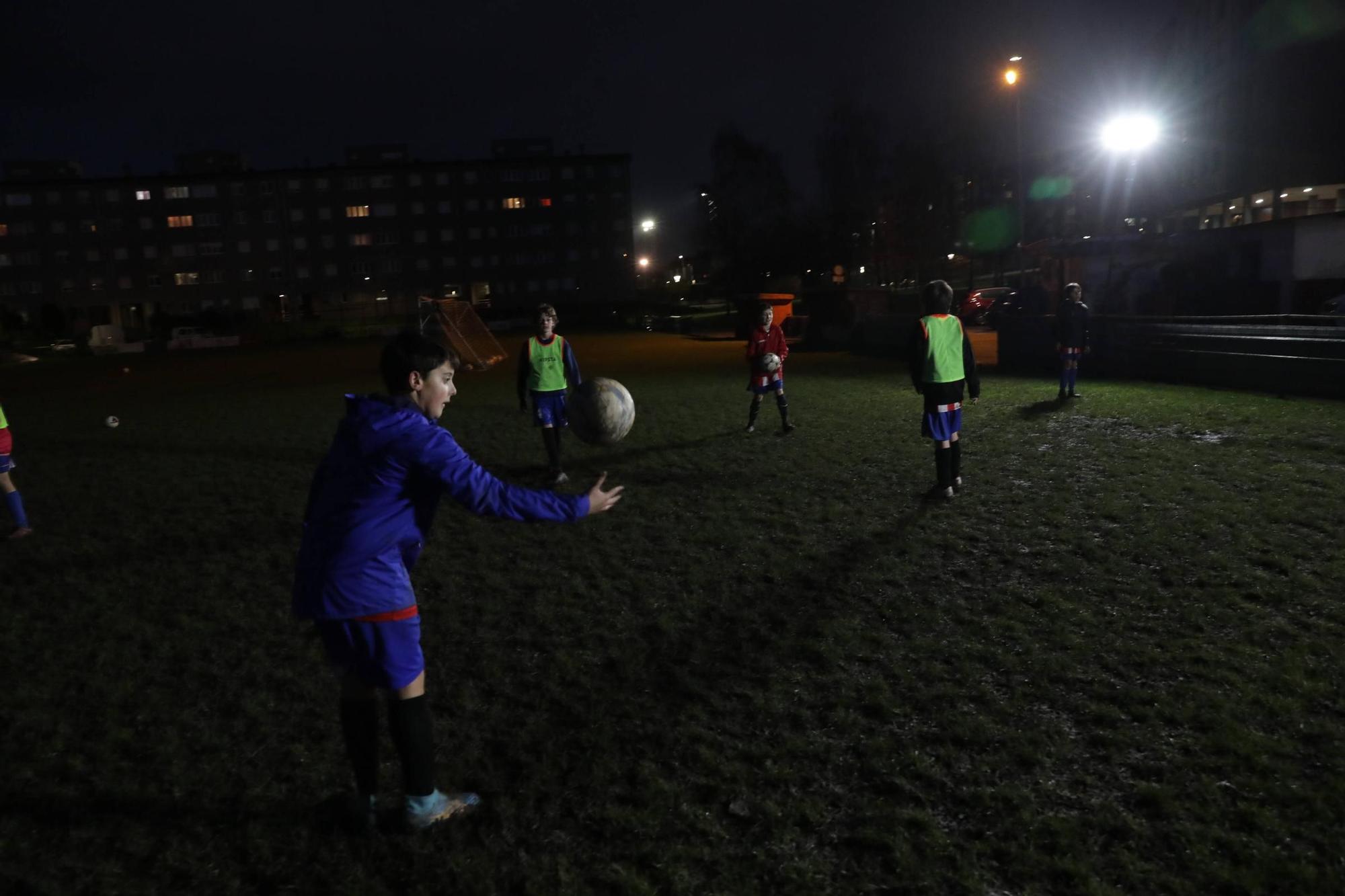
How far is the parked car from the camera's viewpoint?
120ft

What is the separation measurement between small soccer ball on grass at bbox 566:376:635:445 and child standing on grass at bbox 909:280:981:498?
10.3 feet

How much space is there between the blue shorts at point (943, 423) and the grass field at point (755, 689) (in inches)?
27.6

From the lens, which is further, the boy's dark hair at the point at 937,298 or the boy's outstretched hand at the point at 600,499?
the boy's dark hair at the point at 937,298

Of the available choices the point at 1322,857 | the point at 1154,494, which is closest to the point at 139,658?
the point at 1322,857

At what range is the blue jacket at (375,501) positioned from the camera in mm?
3354

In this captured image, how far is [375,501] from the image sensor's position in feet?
11.2

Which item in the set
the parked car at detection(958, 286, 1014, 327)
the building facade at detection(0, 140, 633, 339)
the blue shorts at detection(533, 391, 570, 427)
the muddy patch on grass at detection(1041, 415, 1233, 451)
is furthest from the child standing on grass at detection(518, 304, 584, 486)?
the building facade at detection(0, 140, 633, 339)

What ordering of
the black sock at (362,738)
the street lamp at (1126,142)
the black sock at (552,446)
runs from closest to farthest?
the black sock at (362,738) → the black sock at (552,446) → the street lamp at (1126,142)

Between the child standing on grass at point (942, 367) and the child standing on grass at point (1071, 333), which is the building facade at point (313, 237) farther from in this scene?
the child standing on grass at point (942, 367)

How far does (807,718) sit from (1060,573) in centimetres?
308

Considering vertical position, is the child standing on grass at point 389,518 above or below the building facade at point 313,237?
below

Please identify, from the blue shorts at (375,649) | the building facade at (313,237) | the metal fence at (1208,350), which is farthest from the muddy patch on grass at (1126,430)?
the building facade at (313,237)

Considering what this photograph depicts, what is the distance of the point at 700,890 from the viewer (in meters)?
3.31

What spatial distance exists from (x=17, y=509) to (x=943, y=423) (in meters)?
9.71
